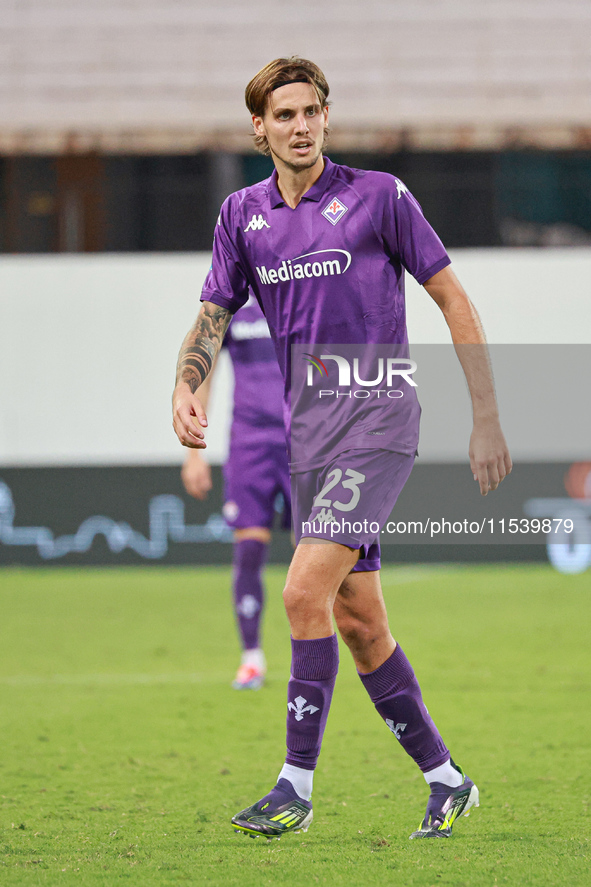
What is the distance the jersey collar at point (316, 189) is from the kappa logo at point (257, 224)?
0.16ft

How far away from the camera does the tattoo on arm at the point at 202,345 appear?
3293 millimetres

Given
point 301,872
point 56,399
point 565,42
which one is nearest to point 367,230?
point 301,872

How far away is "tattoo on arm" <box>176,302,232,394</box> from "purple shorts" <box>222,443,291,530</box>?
8.86 ft

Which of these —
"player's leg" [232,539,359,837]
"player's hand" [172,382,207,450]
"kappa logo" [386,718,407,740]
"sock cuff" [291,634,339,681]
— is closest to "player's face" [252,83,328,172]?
"player's hand" [172,382,207,450]

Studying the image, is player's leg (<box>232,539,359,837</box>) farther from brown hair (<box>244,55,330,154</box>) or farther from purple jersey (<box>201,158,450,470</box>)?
brown hair (<box>244,55,330,154</box>)

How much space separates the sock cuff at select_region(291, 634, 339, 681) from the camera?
10.2 feet

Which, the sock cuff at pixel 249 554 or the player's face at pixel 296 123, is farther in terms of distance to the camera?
the sock cuff at pixel 249 554

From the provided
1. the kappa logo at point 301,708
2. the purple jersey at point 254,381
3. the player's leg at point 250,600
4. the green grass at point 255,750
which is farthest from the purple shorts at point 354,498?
the purple jersey at point 254,381

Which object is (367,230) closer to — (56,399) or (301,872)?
(301,872)

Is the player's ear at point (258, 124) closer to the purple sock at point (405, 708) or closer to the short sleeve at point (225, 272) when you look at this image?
the short sleeve at point (225, 272)

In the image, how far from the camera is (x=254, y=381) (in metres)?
6.24

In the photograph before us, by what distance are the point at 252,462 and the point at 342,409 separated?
9.67ft

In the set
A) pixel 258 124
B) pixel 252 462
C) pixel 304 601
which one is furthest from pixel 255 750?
pixel 258 124

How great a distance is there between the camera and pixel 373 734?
15.8 feet
